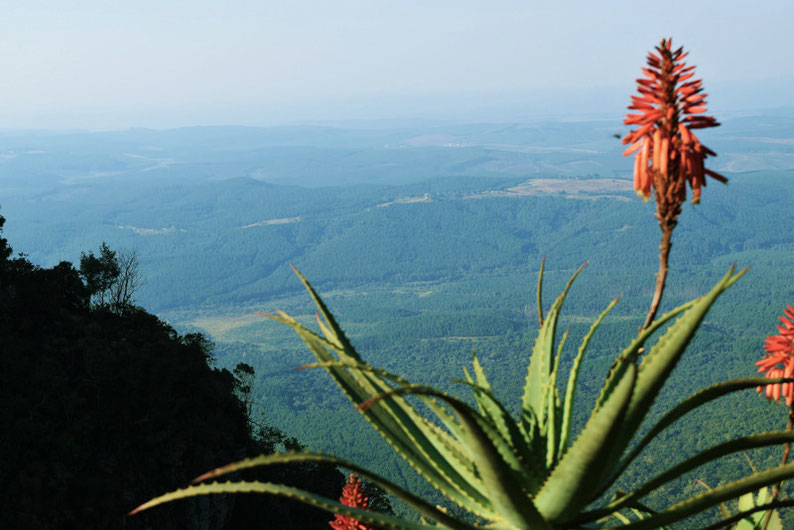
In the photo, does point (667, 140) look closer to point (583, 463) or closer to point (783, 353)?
point (583, 463)

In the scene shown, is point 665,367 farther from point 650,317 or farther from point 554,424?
point 554,424

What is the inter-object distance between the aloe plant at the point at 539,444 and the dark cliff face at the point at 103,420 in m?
13.7

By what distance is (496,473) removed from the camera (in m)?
2.32

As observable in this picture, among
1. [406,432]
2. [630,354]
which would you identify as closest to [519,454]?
[406,432]

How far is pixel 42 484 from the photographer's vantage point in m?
14.8

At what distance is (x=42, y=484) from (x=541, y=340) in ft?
48.9

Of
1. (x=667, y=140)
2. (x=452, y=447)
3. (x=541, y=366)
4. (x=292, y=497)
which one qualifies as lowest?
(x=452, y=447)

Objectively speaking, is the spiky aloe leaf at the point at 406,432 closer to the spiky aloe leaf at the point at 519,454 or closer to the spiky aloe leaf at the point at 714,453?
the spiky aloe leaf at the point at 519,454

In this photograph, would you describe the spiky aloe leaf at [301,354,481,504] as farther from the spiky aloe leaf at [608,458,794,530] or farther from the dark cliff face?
the dark cliff face

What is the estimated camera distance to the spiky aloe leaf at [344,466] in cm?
202

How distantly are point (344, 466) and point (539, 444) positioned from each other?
928 mm

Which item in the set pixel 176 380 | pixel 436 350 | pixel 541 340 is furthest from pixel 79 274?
pixel 436 350

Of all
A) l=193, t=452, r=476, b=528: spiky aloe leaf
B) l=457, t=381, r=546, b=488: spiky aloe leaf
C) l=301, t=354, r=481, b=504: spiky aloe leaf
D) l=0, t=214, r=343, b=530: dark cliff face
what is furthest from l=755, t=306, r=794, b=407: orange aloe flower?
l=0, t=214, r=343, b=530: dark cliff face

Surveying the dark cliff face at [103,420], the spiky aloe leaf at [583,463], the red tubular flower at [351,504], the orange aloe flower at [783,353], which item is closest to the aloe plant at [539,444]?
the spiky aloe leaf at [583,463]
